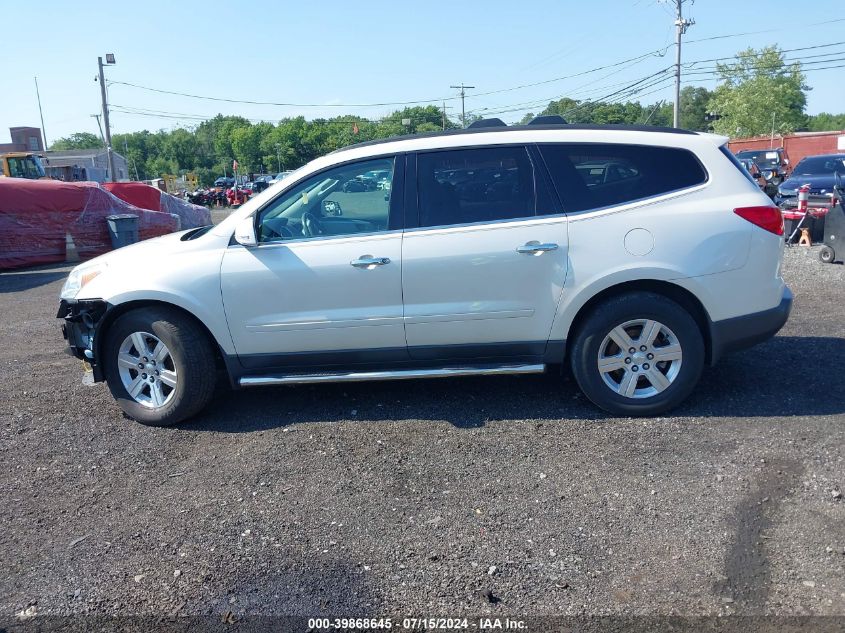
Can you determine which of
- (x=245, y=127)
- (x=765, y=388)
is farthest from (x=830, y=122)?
(x=765, y=388)

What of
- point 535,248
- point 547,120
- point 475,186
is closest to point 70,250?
point 547,120

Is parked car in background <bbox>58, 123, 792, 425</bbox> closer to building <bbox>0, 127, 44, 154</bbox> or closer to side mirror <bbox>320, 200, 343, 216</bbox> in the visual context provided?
side mirror <bbox>320, 200, 343, 216</bbox>

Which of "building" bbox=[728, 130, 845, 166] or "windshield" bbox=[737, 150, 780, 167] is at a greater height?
"building" bbox=[728, 130, 845, 166]

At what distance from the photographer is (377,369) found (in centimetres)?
495

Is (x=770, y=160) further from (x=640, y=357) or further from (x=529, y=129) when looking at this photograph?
(x=640, y=357)

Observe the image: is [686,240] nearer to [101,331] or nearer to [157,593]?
[157,593]

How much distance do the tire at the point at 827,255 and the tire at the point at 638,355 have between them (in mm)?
7462

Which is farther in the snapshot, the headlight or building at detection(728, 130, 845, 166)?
building at detection(728, 130, 845, 166)

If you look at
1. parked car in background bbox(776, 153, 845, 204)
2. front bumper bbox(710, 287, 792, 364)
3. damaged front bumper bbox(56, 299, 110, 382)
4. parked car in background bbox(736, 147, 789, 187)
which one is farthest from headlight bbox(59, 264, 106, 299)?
parked car in background bbox(736, 147, 789, 187)

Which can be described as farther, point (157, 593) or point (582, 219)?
point (582, 219)

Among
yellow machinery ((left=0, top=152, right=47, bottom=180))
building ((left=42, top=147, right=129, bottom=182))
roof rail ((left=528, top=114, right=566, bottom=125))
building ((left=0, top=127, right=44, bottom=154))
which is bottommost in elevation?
roof rail ((left=528, top=114, right=566, bottom=125))

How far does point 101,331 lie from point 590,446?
136 inches

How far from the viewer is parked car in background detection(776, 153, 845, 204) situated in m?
16.4

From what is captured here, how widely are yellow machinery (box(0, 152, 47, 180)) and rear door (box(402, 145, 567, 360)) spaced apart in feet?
113
